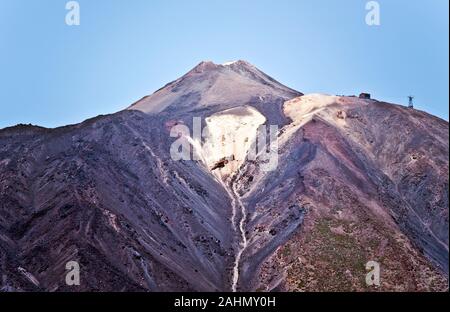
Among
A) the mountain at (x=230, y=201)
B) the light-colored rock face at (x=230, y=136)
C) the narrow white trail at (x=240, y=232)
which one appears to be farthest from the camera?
the light-colored rock face at (x=230, y=136)

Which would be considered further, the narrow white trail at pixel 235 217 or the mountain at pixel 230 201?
the narrow white trail at pixel 235 217

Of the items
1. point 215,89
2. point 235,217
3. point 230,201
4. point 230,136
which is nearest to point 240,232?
point 235,217

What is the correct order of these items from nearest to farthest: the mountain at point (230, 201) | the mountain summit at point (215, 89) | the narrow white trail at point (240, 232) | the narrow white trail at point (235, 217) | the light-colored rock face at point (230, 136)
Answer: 1. the mountain at point (230, 201)
2. the narrow white trail at point (240, 232)
3. the narrow white trail at point (235, 217)
4. the light-colored rock face at point (230, 136)
5. the mountain summit at point (215, 89)

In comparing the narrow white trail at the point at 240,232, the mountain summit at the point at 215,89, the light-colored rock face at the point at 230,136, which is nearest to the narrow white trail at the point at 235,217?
the narrow white trail at the point at 240,232

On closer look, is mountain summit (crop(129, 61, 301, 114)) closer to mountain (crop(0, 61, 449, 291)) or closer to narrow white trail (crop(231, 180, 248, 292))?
mountain (crop(0, 61, 449, 291))

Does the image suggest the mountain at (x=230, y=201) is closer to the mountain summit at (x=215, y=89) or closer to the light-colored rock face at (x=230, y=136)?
the light-colored rock face at (x=230, y=136)

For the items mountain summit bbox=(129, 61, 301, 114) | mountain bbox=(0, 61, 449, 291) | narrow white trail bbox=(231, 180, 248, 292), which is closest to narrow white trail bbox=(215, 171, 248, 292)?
narrow white trail bbox=(231, 180, 248, 292)

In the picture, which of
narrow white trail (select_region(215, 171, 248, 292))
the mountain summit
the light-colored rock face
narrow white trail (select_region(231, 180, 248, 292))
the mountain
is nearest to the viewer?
the mountain

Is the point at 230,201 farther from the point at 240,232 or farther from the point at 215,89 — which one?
the point at 215,89

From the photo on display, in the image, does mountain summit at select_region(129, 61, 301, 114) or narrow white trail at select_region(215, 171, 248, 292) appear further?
mountain summit at select_region(129, 61, 301, 114)
